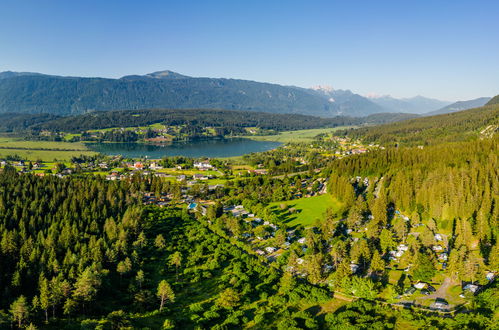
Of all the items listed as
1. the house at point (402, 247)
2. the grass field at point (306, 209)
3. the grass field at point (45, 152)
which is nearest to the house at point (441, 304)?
the house at point (402, 247)

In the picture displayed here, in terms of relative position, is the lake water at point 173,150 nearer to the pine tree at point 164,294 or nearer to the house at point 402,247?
the house at point 402,247

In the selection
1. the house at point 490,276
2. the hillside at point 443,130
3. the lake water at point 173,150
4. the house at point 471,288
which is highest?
the hillside at point 443,130


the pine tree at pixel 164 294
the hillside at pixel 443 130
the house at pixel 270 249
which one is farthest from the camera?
the hillside at pixel 443 130

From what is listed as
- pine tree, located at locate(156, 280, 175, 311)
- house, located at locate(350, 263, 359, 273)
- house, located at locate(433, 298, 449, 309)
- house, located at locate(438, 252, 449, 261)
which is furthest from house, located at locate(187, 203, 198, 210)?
house, located at locate(433, 298, 449, 309)

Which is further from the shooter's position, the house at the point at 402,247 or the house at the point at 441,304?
the house at the point at 402,247

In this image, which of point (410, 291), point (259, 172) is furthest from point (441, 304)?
point (259, 172)

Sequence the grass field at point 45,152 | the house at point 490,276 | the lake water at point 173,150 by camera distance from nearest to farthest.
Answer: the house at point 490,276, the grass field at point 45,152, the lake water at point 173,150

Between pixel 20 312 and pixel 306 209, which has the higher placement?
pixel 306 209

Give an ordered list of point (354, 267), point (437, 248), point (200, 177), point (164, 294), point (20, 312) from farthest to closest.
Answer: point (200, 177) < point (437, 248) < point (354, 267) < point (164, 294) < point (20, 312)

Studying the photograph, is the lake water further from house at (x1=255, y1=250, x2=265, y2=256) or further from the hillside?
house at (x1=255, y1=250, x2=265, y2=256)

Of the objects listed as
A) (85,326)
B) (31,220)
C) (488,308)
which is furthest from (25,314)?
(488,308)

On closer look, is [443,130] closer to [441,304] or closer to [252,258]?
[441,304]
